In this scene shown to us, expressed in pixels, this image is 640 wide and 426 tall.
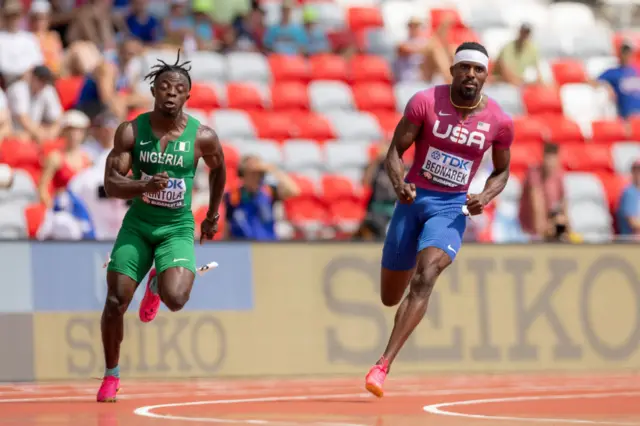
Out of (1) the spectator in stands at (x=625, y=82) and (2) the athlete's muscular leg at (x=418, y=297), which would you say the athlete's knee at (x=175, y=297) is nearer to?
(2) the athlete's muscular leg at (x=418, y=297)

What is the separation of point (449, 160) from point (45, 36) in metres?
9.65

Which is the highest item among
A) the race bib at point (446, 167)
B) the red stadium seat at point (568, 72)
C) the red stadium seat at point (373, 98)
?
the red stadium seat at point (568, 72)

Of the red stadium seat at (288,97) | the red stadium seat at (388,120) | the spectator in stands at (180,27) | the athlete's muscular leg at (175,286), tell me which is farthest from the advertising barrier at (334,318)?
the spectator in stands at (180,27)

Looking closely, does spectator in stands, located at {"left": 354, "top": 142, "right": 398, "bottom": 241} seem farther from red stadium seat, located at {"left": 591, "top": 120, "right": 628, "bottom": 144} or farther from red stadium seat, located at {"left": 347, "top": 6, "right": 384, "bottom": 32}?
red stadium seat, located at {"left": 347, "top": 6, "right": 384, "bottom": 32}

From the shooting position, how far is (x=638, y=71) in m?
23.5

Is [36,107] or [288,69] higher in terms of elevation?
[288,69]

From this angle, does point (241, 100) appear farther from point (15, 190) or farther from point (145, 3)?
point (15, 190)

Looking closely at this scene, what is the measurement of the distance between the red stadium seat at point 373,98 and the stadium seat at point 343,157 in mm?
1560

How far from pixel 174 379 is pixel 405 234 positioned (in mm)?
3988

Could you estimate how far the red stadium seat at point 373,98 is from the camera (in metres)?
21.5

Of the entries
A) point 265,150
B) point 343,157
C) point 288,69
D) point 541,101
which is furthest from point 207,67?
point 541,101

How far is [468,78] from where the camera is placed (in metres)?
11.1

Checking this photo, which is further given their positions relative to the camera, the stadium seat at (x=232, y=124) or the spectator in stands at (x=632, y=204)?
the stadium seat at (x=232, y=124)

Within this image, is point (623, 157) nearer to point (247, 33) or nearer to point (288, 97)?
point (288, 97)
